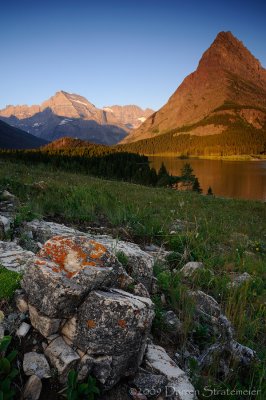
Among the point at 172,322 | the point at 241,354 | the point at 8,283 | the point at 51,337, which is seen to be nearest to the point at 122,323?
the point at 51,337

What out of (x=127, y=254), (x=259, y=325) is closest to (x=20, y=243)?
(x=127, y=254)

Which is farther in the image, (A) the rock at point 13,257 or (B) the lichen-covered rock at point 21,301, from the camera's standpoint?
(A) the rock at point 13,257

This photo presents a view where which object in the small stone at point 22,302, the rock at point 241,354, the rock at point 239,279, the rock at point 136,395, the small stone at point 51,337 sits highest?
the small stone at point 22,302

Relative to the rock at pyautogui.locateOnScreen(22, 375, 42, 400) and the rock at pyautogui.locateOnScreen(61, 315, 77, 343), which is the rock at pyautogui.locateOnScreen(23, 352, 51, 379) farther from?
the rock at pyautogui.locateOnScreen(61, 315, 77, 343)

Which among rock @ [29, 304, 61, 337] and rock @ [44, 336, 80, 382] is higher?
rock @ [29, 304, 61, 337]

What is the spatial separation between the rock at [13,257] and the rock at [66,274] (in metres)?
Answer: 0.69

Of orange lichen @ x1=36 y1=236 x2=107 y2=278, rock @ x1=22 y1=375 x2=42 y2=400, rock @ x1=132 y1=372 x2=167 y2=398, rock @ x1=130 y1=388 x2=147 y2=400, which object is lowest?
rock @ x1=130 y1=388 x2=147 y2=400

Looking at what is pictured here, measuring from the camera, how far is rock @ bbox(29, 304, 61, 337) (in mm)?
3373

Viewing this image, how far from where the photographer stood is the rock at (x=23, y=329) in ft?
11.1

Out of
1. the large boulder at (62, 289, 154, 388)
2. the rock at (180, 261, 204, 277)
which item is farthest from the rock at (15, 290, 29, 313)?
the rock at (180, 261, 204, 277)

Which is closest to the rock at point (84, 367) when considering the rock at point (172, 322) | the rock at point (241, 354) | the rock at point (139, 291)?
the rock at point (139, 291)

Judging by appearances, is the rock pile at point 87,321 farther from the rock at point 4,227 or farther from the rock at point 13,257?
the rock at point 4,227

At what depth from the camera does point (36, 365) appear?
314 centimetres

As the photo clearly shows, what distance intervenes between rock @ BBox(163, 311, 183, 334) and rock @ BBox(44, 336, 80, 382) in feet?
5.80
